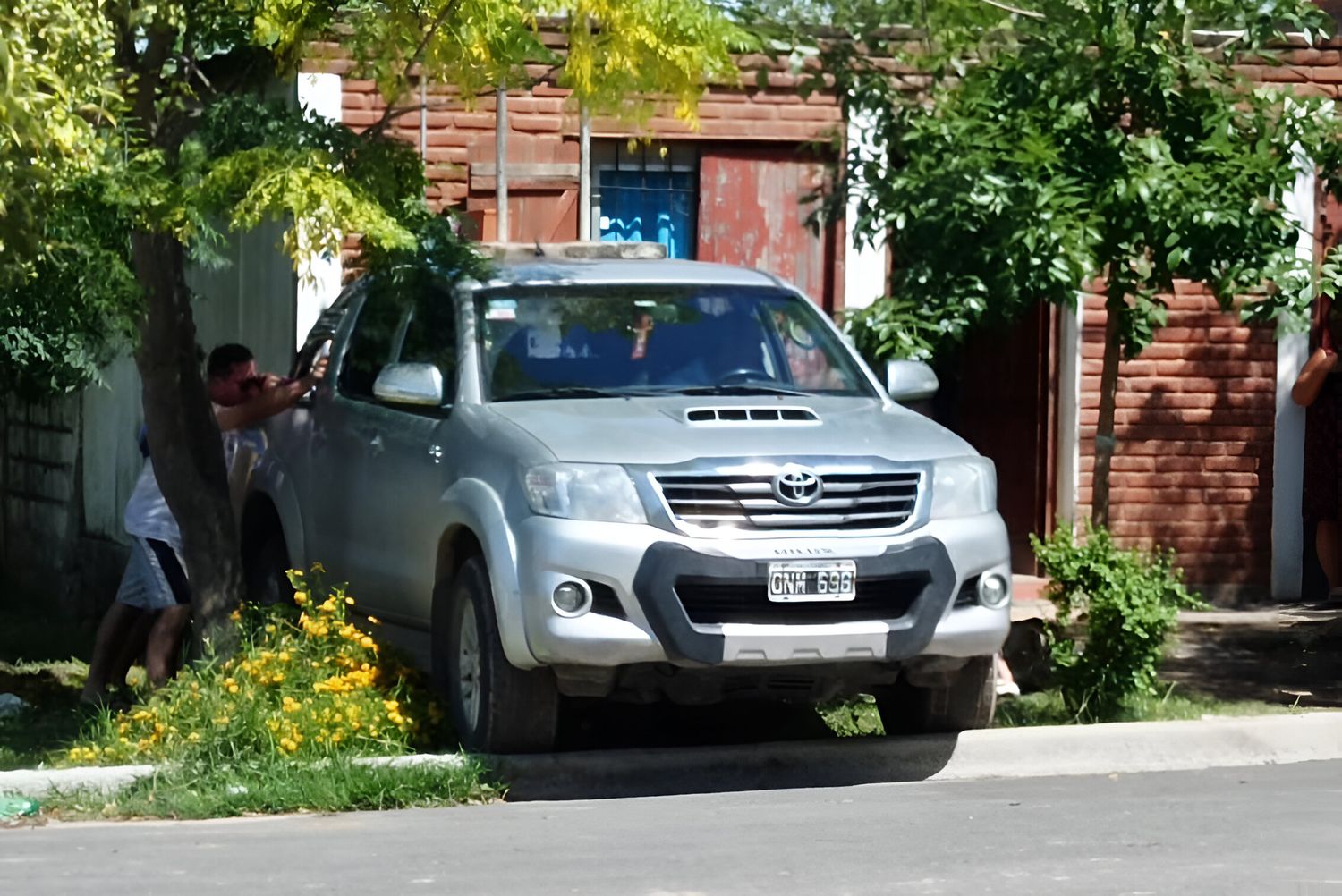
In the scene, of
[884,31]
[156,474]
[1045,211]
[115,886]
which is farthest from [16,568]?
[115,886]

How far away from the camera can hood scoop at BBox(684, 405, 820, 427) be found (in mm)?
8078

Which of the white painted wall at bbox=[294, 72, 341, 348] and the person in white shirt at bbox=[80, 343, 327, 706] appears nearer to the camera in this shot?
the person in white shirt at bbox=[80, 343, 327, 706]

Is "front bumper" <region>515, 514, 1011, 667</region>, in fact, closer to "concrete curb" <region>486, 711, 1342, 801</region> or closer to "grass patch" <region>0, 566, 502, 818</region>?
"concrete curb" <region>486, 711, 1342, 801</region>

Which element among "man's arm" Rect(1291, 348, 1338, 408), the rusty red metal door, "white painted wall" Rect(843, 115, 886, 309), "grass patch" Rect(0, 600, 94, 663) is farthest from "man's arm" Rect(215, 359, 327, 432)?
"man's arm" Rect(1291, 348, 1338, 408)

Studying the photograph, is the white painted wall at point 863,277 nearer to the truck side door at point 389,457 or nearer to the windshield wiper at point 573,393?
the truck side door at point 389,457

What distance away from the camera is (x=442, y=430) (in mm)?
8586

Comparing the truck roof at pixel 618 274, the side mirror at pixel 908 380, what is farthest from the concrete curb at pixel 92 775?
the side mirror at pixel 908 380

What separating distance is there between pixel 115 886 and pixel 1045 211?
501 centimetres

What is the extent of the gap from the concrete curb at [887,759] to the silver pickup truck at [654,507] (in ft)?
0.62

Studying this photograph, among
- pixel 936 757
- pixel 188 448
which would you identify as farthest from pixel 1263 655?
pixel 188 448

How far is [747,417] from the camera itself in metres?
8.15

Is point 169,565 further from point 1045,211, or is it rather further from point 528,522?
point 1045,211

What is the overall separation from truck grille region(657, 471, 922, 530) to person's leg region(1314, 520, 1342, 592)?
7.25m

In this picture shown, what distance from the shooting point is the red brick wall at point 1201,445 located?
Answer: 1427cm
